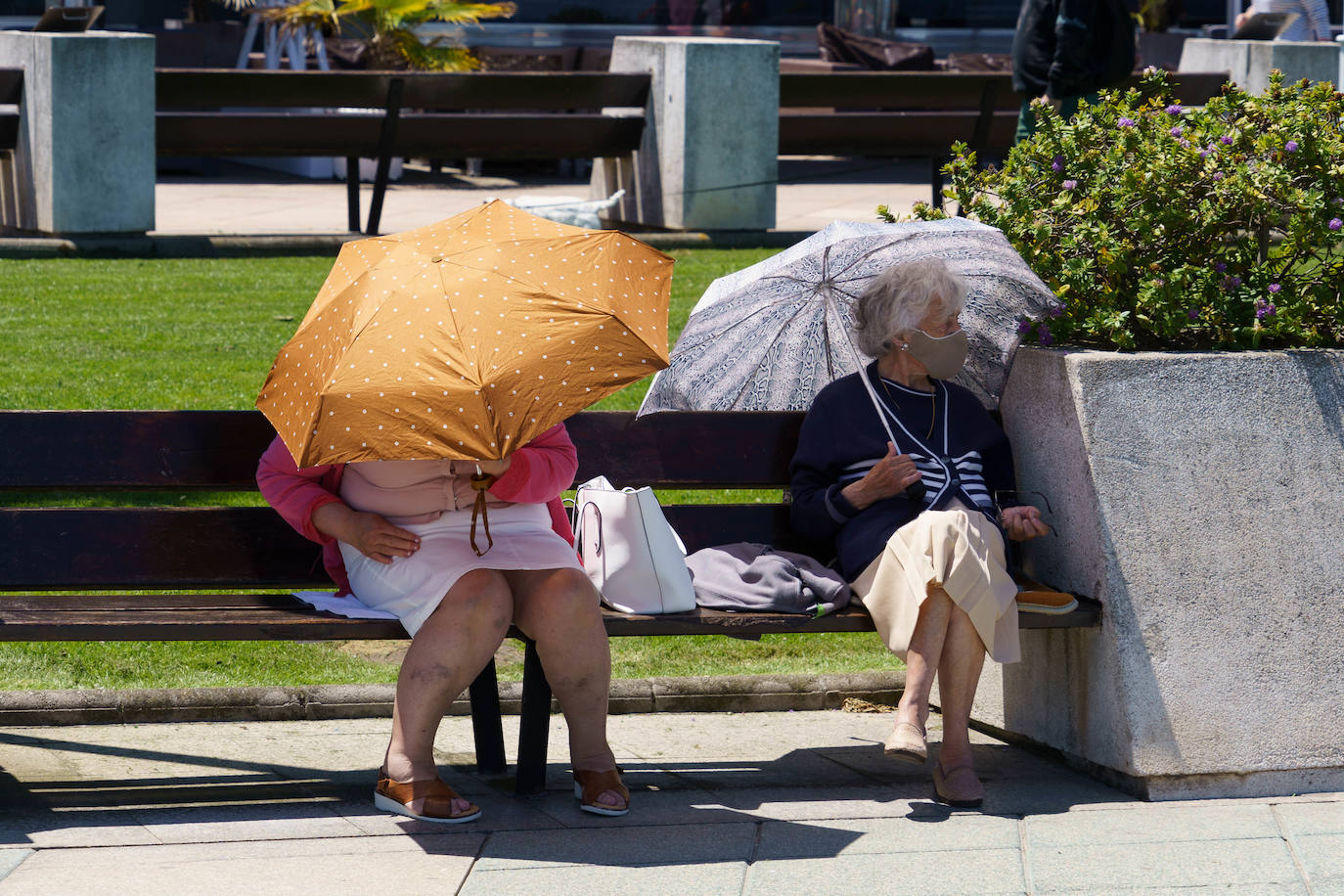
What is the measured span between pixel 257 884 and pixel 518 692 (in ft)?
4.29

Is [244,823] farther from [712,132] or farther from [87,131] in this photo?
[712,132]

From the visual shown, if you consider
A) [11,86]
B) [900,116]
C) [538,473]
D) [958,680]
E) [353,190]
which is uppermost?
[11,86]

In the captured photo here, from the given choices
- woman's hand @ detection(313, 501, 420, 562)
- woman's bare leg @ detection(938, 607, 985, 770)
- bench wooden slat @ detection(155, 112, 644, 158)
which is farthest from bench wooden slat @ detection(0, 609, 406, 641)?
bench wooden slat @ detection(155, 112, 644, 158)

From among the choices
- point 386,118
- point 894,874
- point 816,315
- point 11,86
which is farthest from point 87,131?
point 894,874

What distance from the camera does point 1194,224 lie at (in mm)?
4223

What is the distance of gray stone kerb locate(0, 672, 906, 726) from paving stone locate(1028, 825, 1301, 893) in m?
1.16

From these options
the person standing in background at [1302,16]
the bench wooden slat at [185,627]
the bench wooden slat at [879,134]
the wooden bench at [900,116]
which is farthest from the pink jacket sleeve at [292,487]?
the person standing in background at [1302,16]

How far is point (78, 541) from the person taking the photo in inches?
164

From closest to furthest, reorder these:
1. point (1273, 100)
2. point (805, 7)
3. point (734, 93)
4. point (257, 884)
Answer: point (257, 884), point (1273, 100), point (734, 93), point (805, 7)

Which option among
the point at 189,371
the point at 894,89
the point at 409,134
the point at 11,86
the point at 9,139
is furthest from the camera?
the point at 894,89

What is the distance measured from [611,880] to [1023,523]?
1.34m

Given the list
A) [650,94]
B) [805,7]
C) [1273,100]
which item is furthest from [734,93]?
[805,7]

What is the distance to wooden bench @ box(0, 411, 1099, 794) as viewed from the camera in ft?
13.1

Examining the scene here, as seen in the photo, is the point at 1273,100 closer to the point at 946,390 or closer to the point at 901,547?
the point at 946,390
